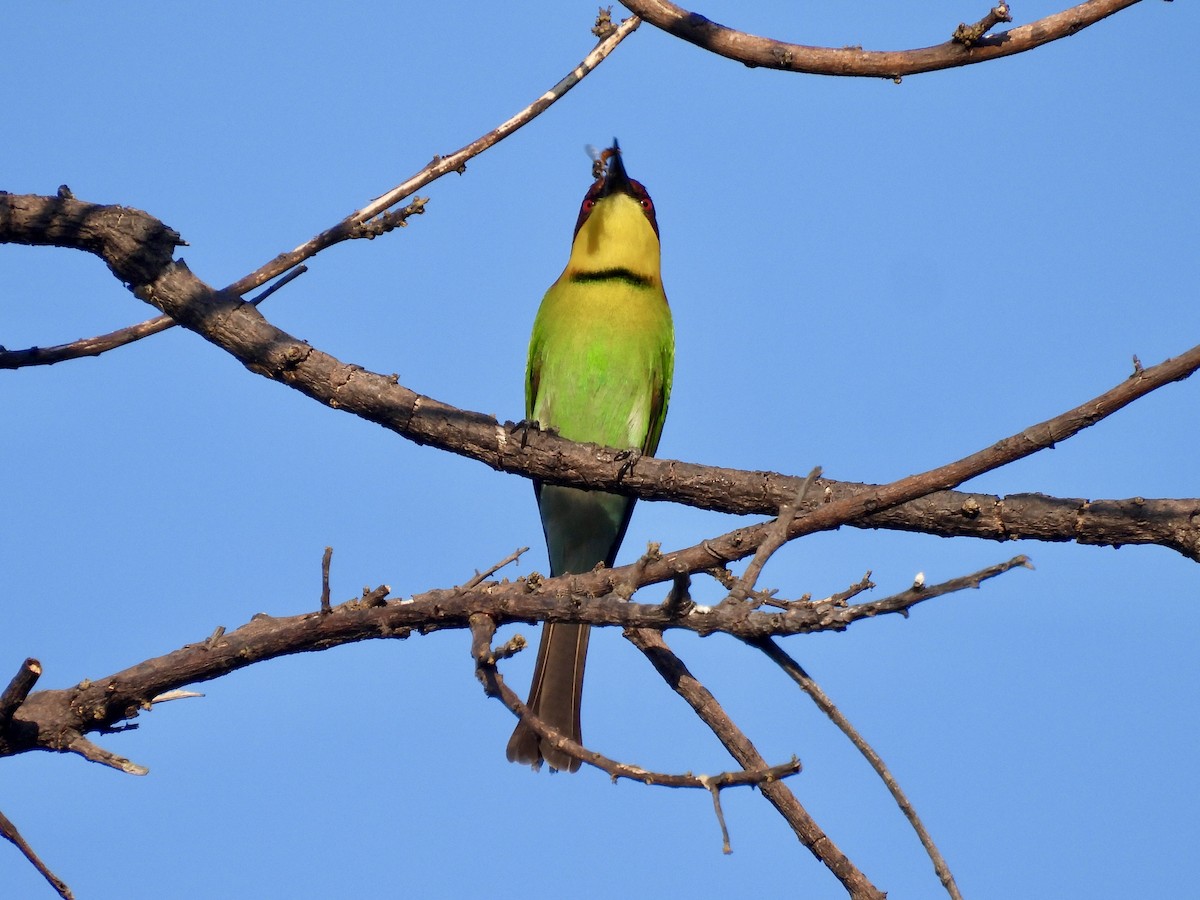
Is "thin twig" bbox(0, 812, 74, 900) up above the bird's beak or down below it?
below

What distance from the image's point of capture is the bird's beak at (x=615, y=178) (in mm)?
6418

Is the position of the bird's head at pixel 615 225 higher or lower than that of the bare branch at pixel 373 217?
higher

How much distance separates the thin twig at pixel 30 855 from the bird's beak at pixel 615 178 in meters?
4.41

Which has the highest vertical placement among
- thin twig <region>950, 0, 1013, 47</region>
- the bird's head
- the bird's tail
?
the bird's head

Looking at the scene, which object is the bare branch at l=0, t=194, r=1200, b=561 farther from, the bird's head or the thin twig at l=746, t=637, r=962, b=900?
the bird's head

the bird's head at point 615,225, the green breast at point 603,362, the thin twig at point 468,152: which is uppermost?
the bird's head at point 615,225

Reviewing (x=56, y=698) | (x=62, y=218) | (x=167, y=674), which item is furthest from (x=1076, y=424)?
(x=62, y=218)

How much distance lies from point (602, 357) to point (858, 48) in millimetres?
2887

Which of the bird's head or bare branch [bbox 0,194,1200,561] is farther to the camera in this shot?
the bird's head

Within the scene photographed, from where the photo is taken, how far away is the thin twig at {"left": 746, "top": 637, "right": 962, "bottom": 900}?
2.58 m

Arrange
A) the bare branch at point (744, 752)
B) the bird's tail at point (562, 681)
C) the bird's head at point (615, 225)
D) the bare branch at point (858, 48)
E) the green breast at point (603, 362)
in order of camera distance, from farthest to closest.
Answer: the bird's head at point (615, 225) → the green breast at point (603, 362) → the bird's tail at point (562, 681) → the bare branch at point (744, 752) → the bare branch at point (858, 48)

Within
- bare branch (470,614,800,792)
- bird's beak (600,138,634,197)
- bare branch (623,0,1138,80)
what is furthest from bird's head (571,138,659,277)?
bare branch (470,614,800,792)

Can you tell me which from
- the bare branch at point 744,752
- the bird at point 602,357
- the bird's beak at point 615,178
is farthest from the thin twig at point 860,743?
the bird's beak at point 615,178

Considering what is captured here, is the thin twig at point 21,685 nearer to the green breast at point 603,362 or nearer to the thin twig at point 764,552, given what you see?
the thin twig at point 764,552
